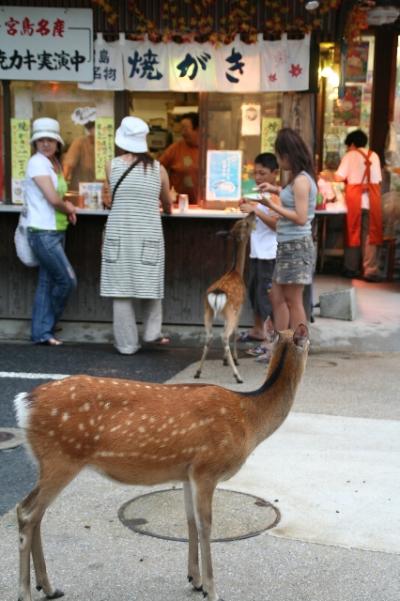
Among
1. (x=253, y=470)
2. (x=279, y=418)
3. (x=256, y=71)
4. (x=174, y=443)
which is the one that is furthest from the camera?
(x=256, y=71)

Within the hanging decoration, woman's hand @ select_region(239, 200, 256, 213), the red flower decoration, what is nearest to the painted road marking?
woman's hand @ select_region(239, 200, 256, 213)

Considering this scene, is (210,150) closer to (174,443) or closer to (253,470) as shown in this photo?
(253,470)

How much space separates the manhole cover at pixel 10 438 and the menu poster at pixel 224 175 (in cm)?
406

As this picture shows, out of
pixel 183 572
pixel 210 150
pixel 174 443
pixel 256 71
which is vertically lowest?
pixel 183 572

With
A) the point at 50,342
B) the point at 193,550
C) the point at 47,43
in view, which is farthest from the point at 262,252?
the point at 193,550

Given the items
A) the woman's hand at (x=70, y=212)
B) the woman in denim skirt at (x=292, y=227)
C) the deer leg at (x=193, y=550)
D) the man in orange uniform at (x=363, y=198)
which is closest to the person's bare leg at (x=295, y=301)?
the woman in denim skirt at (x=292, y=227)

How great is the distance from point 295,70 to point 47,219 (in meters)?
2.92

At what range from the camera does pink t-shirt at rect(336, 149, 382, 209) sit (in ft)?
40.3

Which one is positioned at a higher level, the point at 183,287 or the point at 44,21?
the point at 44,21

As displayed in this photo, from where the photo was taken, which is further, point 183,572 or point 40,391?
point 183,572

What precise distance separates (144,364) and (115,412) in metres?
4.47

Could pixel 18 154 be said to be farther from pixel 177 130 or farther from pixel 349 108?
pixel 349 108

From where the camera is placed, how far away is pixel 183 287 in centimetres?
927

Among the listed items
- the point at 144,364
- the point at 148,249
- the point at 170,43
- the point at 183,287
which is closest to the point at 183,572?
the point at 144,364
